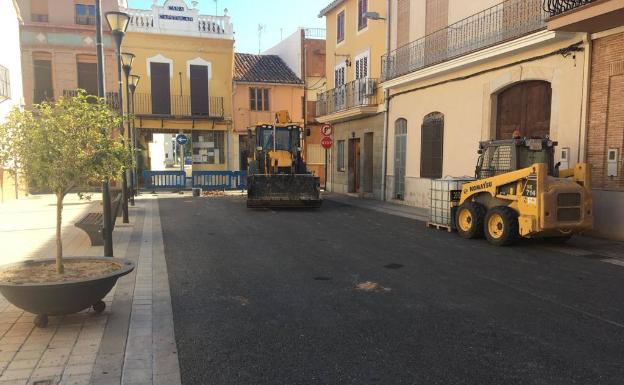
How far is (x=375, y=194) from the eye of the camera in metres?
19.8

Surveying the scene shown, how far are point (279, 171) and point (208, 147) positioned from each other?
13.2 metres

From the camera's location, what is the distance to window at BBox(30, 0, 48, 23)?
954 inches

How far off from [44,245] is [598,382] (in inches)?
344

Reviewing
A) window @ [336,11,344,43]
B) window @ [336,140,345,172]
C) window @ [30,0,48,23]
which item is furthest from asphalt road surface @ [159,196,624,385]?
window @ [30,0,48,23]

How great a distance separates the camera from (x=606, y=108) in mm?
9664

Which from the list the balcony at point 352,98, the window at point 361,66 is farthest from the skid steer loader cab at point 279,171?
the window at point 361,66

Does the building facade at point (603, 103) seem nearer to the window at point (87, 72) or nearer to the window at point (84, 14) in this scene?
the window at point (87, 72)

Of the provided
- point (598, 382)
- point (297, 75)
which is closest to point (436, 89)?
point (598, 382)

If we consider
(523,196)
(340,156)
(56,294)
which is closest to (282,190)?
(523,196)

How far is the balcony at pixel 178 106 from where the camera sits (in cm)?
2695

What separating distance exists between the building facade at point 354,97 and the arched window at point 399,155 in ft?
3.40

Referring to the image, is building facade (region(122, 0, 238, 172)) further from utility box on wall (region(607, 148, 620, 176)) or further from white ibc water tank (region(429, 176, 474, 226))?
utility box on wall (region(607, 148, 620, 176))

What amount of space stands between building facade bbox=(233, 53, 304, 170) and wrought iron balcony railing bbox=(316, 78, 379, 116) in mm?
6485

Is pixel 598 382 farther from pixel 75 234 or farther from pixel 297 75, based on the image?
pixel 297 75
